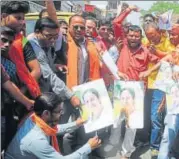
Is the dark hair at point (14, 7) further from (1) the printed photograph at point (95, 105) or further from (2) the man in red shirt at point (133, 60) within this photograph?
(2) the man in red shirt at point (133, 60)

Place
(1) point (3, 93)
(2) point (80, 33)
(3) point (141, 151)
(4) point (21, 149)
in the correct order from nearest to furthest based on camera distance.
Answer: (4) point (21, 149) < (1) point (3, 93) < (2) point (80, 33) < (3) point (141, 151)

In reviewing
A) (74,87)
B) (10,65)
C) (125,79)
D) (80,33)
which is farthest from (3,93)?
(125,79)

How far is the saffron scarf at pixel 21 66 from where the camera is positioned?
327 cm

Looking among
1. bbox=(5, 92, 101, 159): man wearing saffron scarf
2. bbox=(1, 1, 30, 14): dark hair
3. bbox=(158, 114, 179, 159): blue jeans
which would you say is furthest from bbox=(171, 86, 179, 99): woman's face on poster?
bbox=(1, 1, 30, 14): dark hair

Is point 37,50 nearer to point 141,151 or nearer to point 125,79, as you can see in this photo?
point 125,79

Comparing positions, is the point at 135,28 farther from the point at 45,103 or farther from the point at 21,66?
the point at 45,103

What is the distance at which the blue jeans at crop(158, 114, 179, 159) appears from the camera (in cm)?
411

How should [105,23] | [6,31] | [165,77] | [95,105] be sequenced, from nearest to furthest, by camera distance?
[6,31], [95,105], [165,77], [105,23]

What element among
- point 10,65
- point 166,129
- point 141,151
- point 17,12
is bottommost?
point 141,151

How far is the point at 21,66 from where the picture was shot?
129 inches

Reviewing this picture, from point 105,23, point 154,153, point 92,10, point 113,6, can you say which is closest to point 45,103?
point 154,153

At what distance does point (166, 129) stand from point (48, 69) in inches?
54.5

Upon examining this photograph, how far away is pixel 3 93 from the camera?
125 inches

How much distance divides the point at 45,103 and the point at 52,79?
2.31ft
